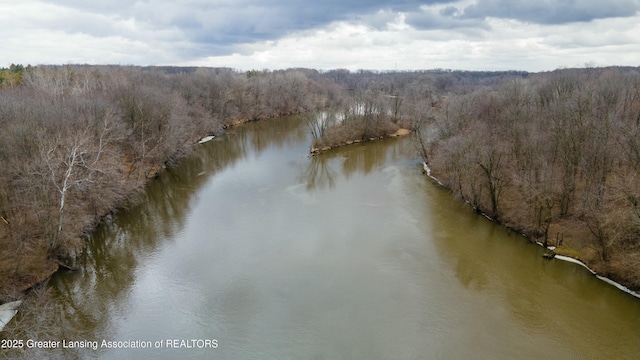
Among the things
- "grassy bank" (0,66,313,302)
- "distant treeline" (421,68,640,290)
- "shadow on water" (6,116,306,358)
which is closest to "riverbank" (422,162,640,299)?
"distant treeline" (421,68,640,290)

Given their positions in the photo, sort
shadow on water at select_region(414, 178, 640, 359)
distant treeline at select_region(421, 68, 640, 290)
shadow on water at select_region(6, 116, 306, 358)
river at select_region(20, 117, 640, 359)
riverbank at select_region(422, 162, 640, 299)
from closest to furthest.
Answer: shadow on water at select_region(414, 178, 640, 359), river at select_region(20, 117, 640, 359), shadow on water at select_region(6, 116, 306, 358), riverbank at select_region(422, 162, 640, 299), distant treeline at select_region(421, 68, 640, 290)

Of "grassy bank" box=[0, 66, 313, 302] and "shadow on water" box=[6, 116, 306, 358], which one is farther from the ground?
"grassy bank" box=[0, 66, 313, 302]

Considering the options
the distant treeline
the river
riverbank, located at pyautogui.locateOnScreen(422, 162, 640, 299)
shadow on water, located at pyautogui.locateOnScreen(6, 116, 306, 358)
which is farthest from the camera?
the distant treeline

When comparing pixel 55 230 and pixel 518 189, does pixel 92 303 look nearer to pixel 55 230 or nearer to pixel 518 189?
pixel 55 230

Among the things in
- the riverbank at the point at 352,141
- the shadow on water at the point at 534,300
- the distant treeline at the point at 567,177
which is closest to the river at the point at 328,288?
the shadow on water at the point at 534,300

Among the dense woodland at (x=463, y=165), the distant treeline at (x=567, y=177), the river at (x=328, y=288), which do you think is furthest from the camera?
the dense woodland at (x=463, y=165)

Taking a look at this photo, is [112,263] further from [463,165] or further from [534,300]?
[463,165]

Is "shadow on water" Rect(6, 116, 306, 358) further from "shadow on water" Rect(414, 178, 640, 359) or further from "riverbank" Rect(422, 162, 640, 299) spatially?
"riverbank" Rect(422, 162, 640, 299)

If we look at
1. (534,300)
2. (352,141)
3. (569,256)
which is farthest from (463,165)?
(352,141)

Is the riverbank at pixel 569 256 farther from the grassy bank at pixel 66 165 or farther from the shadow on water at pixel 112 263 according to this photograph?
the grassy bank at pixel 66 165
